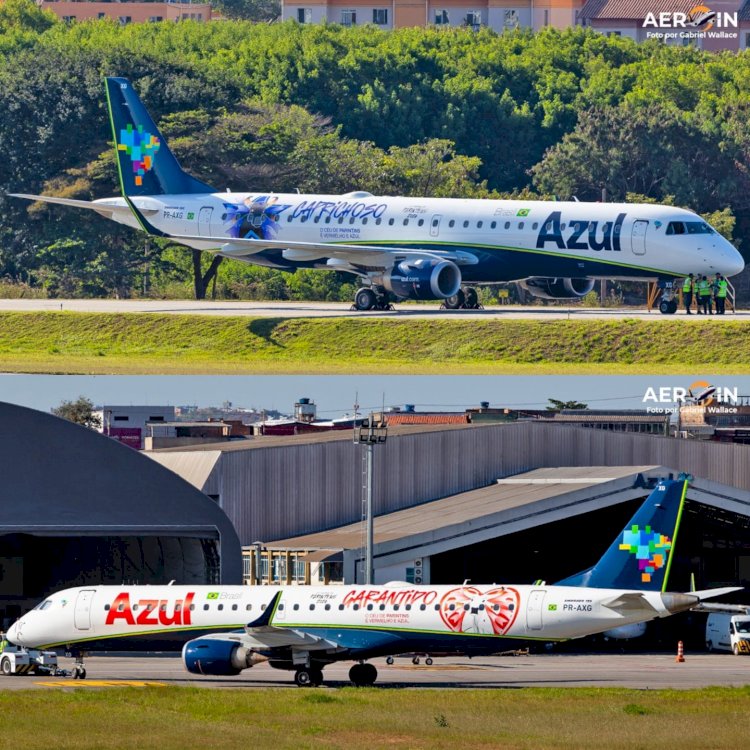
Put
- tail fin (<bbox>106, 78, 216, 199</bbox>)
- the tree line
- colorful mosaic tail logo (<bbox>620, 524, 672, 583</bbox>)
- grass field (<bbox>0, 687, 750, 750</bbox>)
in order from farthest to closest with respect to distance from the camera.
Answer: the tree line, tail fin (<bbox>106, 78, 216, 199</bbox>), colorful mosaic tail logo (<bbox>620, 524, 672, 583</bbox>), grass field (<bbox>0, 687, 750, 750</bbox>)

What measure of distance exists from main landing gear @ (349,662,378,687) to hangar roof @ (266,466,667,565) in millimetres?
12278

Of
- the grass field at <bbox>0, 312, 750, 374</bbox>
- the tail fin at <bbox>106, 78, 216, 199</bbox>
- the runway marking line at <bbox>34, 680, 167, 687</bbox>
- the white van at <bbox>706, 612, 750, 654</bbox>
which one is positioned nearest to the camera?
the runway marking line at <bbox>34, 680, 167, 687</bbox>

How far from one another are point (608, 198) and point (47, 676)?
83.0 meters

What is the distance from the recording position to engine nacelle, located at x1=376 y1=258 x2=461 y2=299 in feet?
239

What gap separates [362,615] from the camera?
45.9 metres

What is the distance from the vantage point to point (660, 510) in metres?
46.8

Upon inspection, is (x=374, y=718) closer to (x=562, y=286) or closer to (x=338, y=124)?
(x=562, y=286)

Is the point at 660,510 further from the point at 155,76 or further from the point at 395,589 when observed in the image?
the point at 155,76

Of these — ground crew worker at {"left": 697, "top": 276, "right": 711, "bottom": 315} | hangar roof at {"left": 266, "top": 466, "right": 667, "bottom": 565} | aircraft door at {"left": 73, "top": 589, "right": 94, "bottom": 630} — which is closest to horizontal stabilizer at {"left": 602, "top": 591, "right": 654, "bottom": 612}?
aircraft door at {"left": 73, "top": 589, "right": 94, "bottom": 630}

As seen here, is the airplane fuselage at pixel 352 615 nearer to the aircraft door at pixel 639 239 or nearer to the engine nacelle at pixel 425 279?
the engine nacelle at pixel 425 279

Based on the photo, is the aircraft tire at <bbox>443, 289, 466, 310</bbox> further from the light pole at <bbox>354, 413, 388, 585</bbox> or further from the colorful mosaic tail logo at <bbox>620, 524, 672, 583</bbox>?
the colorful mosaic tail logo at <bbox>620, 524, 672, 583</bbox>

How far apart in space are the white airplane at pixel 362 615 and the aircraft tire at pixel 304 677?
1.0 inches

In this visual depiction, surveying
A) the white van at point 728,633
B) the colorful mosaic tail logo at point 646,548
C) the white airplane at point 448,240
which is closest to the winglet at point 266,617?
the colorful mosaic tail logo at point 646,548

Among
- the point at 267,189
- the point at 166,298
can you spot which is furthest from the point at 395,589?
the point at 267,189
